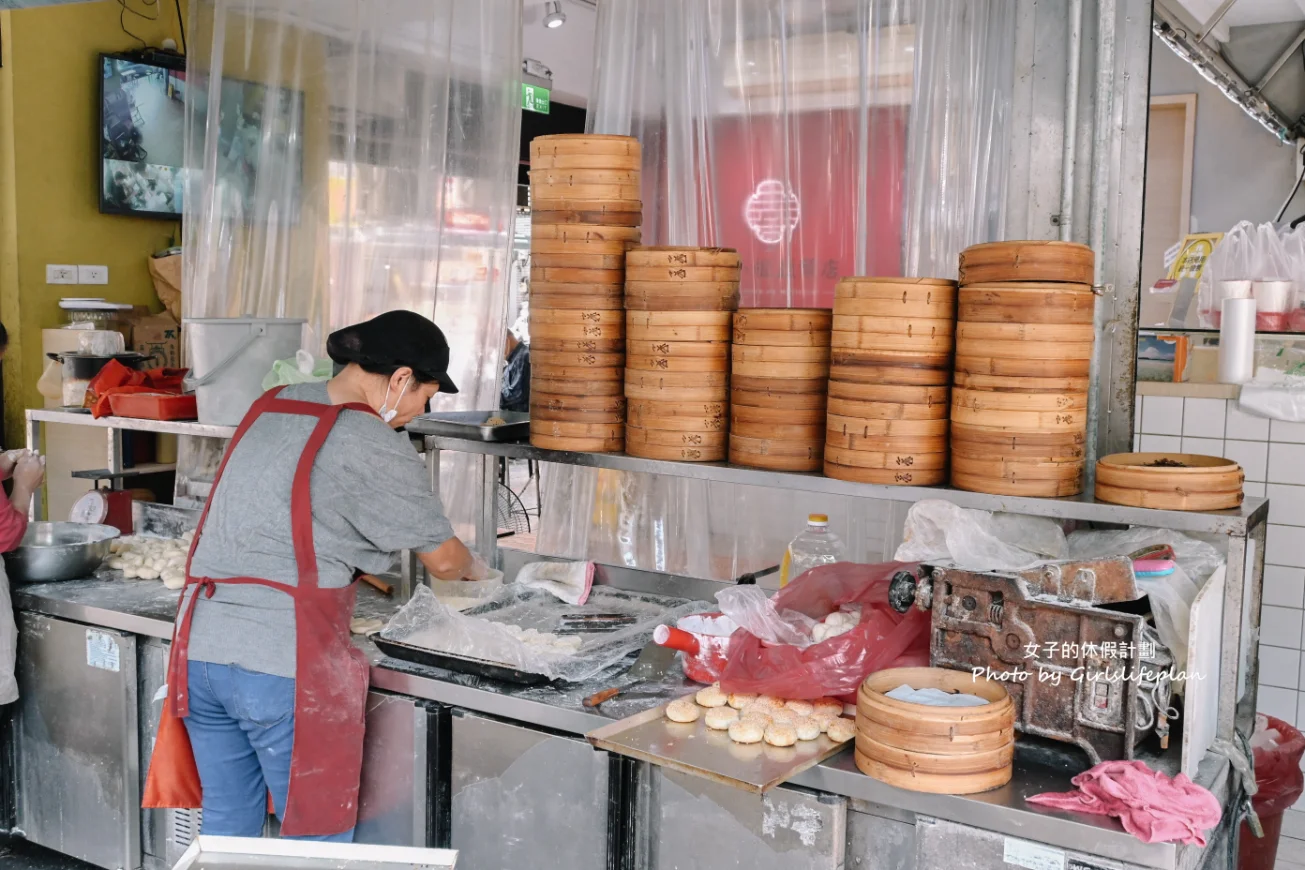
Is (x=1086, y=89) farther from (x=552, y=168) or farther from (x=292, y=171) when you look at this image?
(x=292, y=171)

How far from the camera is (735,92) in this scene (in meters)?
4.04

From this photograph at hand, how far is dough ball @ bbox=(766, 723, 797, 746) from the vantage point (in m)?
2.21

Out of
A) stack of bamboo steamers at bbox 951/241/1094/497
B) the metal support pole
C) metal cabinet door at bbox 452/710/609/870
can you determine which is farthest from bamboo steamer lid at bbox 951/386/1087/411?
metal cabinet door at bbox 452/710/609/870

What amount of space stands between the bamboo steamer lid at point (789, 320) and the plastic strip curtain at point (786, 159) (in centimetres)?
114

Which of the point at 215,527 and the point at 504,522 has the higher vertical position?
the point at 215,527

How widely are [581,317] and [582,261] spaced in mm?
144

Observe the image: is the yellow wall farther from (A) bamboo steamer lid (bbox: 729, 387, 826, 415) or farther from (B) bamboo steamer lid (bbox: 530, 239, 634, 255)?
(A) bamboo steamer lid (bbox: 729, 387, 826, 415)

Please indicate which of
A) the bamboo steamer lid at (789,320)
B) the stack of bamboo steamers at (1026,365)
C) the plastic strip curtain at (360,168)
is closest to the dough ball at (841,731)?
the stack of bamboo steamers at (1026,365)

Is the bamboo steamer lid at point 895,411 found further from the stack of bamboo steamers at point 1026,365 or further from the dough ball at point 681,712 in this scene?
the dough ball at point 681,712

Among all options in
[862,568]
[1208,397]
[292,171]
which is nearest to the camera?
[862,568]

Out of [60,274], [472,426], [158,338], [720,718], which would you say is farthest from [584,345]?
[60,274]

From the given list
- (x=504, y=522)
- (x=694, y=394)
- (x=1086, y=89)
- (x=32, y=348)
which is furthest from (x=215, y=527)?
(x=504, y=522)

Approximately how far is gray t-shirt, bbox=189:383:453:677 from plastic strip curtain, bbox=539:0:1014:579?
1.78 metres

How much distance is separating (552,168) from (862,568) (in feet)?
4.22
